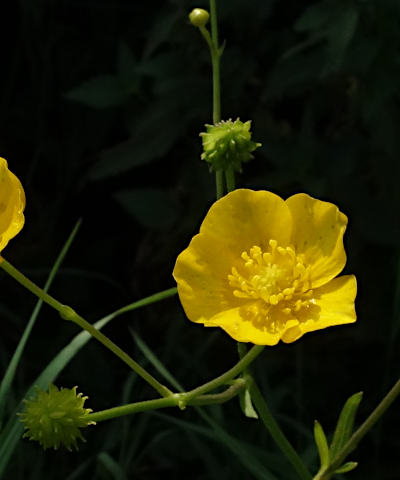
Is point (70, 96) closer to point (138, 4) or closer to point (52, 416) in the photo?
point (138, 4)

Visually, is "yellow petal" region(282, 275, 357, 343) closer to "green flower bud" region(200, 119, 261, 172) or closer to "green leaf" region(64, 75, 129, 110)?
"green flower bud" region(200, 119, 261, 172)

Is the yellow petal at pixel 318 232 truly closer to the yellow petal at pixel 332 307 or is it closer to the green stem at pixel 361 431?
the yellow petal at pixel 332 307

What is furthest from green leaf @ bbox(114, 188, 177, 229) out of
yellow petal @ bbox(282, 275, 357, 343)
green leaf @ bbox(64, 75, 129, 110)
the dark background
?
yellow petal @ bbox(282, 275, 357, 343)

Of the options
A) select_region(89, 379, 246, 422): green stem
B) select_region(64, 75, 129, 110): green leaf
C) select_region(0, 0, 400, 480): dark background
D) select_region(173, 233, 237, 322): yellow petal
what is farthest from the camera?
select_region(64, 75, 129, 110): green leaf

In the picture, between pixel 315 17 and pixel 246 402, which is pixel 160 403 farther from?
pixel 315 17

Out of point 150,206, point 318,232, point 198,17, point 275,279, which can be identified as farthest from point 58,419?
point 150,206

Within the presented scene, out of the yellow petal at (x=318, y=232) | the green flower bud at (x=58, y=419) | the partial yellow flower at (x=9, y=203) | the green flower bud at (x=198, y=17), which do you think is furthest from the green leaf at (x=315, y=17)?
the green flower bud at (x=58, y=419)
